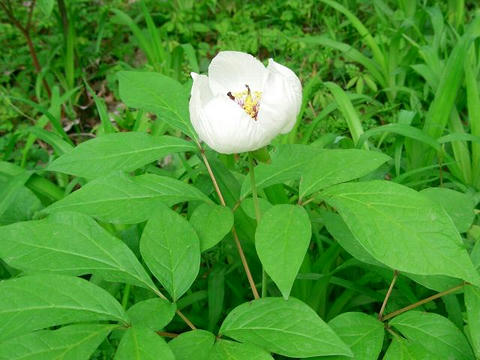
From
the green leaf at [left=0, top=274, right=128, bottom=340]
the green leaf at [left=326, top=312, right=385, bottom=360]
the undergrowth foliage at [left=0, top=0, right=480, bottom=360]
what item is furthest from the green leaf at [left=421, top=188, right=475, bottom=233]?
the green leaf at [left=0, top=274, right=128, bottom=340]

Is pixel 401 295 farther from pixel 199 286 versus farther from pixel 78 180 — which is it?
pixel 78 180

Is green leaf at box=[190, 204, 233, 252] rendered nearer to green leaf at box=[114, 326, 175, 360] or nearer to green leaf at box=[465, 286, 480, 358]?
green leaf at box=[114, 326, 175, 360]

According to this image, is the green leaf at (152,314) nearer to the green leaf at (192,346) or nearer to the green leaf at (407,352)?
the green leaf at (192,346)

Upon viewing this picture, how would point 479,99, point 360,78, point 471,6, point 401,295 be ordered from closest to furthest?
point 401,295
point 479,99
point 360,78
point 471,6

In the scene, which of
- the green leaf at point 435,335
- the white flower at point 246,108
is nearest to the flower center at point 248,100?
the white flower at point 246,108

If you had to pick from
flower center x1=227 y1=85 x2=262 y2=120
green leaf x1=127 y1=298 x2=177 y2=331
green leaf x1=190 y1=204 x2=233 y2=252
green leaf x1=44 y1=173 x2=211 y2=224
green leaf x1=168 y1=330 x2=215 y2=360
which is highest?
flower center x1=227 y1=85 x2=262 y2=120

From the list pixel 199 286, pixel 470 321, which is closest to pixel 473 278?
pixel 470 321

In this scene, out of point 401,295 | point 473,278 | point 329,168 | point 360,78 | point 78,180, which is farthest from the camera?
point 360,78
